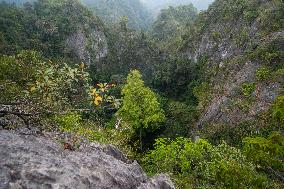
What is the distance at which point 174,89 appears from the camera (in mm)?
52219

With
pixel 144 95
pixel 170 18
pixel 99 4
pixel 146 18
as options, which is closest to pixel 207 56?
pixel 144 95

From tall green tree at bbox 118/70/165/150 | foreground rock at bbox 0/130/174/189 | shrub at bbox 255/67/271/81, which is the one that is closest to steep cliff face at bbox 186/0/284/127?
shrub at bbox 255/67/271/81

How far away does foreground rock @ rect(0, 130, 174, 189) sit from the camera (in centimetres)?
913

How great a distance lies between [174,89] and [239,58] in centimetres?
1170

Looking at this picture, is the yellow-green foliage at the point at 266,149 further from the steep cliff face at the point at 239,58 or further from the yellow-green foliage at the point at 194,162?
the steep cliff face at the point at 239,58

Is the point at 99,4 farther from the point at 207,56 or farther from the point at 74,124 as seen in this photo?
the point at 74,124

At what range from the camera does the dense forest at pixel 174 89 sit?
43.5 feet

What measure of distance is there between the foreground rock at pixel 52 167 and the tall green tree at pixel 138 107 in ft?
86.0

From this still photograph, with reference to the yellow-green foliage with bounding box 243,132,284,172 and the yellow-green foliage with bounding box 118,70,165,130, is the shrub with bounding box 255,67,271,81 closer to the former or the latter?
the yellow-green foliage with bounding box 118,70,165,130

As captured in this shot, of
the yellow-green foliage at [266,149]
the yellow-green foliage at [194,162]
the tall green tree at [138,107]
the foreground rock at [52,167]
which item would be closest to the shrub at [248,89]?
the tall green tree at [138,107]

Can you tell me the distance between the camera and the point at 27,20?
214 ft

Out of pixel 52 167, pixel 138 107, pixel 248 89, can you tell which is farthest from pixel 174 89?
pixel 52 167

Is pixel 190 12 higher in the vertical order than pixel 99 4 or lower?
higher

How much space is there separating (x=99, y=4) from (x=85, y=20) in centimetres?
8250
